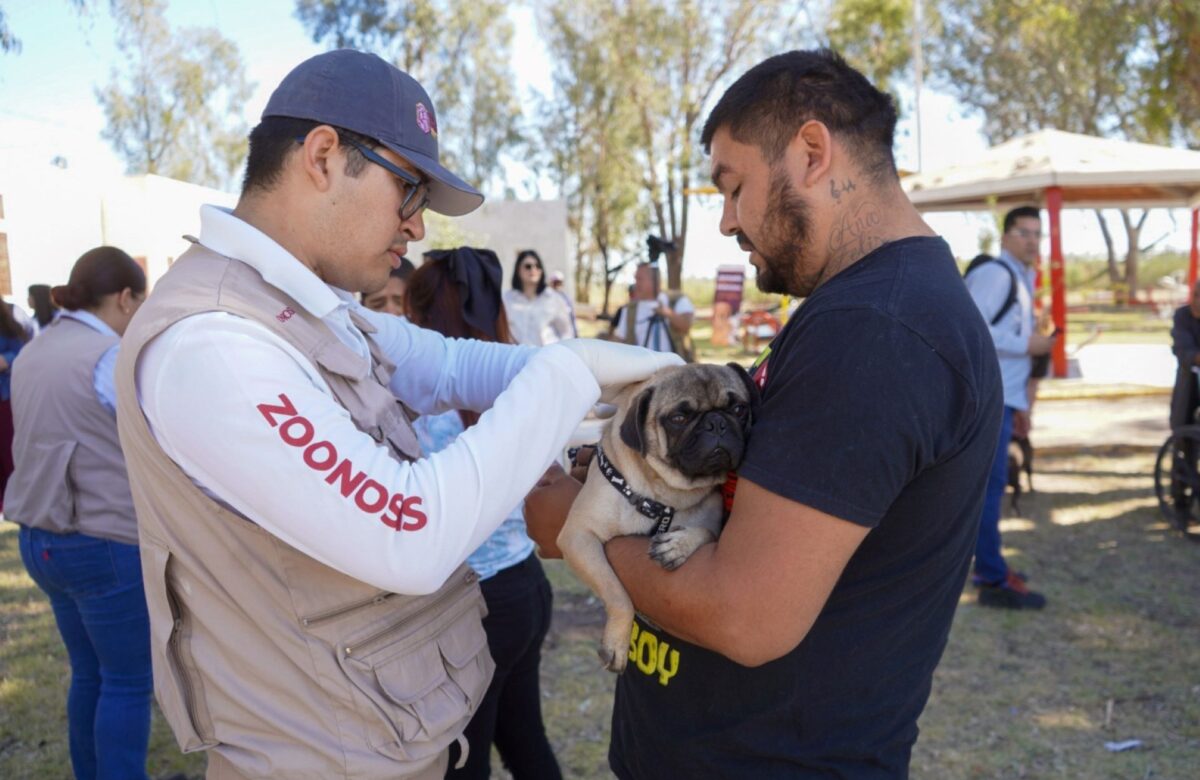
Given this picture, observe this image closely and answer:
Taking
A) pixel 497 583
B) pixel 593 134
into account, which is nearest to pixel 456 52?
pixel 593 134

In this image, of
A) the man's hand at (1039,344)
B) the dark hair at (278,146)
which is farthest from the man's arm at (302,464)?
the man's hand at (1039,344)

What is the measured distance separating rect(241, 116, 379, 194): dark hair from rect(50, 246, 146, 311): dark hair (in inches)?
109

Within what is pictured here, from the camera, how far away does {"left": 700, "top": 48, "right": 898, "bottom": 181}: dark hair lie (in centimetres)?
193

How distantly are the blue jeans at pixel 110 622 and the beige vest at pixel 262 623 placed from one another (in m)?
2.26

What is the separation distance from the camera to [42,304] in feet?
24.4

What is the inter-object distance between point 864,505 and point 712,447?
2.30ft

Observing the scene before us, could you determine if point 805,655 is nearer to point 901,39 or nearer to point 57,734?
point 57,734

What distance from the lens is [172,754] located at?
17.0 ft

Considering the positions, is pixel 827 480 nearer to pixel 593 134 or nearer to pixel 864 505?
pixel 864 505

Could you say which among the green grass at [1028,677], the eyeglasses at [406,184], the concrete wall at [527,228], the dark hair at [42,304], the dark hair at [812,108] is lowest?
the green grass at [1028,677]

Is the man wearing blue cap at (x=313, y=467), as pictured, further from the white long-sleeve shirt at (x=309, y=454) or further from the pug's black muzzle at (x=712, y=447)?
the pug's black muzzle at (x=712, y=447)

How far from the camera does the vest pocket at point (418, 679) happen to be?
187 centimetres

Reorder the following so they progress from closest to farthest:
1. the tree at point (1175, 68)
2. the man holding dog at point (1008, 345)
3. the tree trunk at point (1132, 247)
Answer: the man holding dog at point (1008, 345), the tree at point (1175, 68), the tree trunk at point (1132, 247)

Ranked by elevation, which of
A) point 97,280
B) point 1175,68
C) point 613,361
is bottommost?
point 613,361
